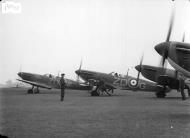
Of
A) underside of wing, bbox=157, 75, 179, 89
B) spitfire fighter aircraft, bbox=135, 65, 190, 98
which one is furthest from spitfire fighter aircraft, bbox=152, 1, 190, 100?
underside of wing, bbox=157, 75, 179, 89

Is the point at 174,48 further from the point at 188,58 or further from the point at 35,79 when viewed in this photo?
the point at 35,79

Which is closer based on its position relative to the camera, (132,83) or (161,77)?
(161,77)

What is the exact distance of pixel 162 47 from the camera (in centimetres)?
1077

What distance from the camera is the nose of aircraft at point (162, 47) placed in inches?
420

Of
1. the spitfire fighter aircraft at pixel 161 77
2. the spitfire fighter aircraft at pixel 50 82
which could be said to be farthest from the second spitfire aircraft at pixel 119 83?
the spitfire fighter aircraft at pixel 50 82

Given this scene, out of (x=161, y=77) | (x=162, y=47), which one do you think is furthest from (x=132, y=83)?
(x=162, y=47)

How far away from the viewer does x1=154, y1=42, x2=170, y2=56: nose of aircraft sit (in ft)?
35.0

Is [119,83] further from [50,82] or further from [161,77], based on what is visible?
[50,82]

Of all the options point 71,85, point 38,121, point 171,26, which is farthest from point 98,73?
point 38,121

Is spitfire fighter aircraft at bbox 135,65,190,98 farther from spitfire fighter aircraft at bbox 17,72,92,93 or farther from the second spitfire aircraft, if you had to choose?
spitfire fighter aircraft at bbox 17,72,92,93

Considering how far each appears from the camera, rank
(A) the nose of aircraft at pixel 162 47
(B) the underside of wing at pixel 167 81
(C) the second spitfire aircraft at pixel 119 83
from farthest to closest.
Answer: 1. (C) the second spitfire aircraft at pixel 119 83
2. (B) the underside of wing at pixel 167 81
3. (A) the nose of aircraft at pixel 162 47

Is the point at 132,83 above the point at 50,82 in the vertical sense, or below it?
above

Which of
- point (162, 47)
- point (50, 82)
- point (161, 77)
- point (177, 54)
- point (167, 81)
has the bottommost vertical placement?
point (50, 82)

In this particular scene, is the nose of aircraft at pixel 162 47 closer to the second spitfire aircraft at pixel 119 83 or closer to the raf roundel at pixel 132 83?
the second spitfire aircraft at pixel 119 83
